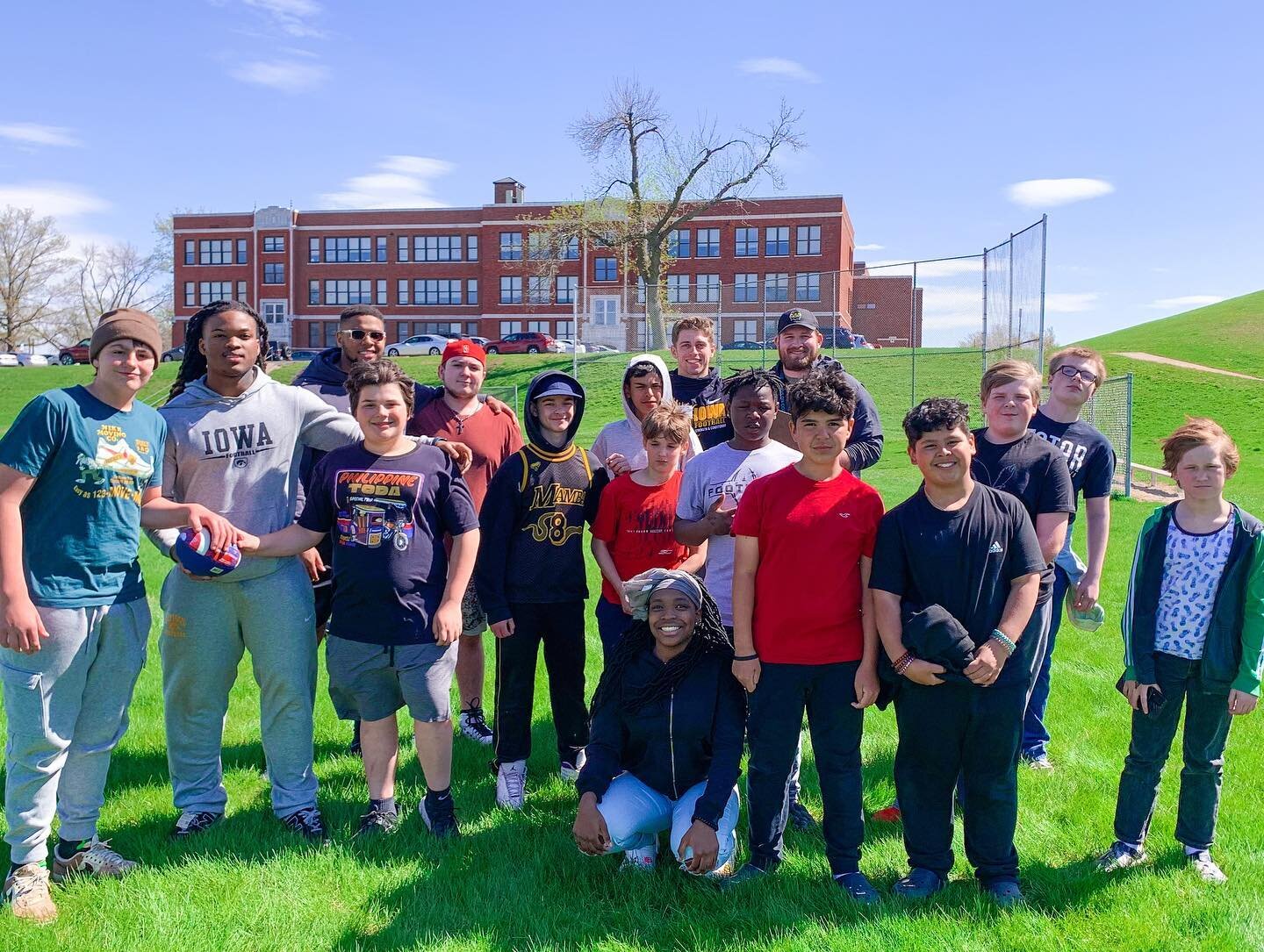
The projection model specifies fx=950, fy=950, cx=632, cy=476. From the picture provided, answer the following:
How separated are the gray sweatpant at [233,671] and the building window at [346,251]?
68414 mm

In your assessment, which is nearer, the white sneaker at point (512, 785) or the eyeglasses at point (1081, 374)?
the white sneaker at point (512, 785)

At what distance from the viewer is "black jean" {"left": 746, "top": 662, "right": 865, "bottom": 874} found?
3.86 meters

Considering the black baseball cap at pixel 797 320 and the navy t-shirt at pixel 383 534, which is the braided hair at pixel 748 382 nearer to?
the black baseball cap at pixel 797 320

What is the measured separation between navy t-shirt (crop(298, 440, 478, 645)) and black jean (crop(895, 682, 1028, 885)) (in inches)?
83.5

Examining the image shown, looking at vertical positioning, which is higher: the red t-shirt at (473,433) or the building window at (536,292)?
the building window at (536,292)

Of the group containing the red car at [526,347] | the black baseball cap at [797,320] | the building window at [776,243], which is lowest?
the black baseball cap at [797,320]

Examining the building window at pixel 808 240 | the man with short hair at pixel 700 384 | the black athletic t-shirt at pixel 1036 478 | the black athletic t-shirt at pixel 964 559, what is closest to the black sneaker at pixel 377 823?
the black athletic t-shirt at pixel 964 559

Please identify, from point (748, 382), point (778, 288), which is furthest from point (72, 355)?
point (748, 382)

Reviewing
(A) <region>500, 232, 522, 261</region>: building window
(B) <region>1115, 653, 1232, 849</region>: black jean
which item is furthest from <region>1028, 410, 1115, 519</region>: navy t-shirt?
(A) <region>500, 232, 522, 261</region>: building window

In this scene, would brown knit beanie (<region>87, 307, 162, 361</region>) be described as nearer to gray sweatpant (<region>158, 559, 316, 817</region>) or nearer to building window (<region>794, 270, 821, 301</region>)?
gray sweatpant (<region>158, 559, 316, 817</region>)

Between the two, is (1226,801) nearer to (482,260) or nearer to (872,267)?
(872,267)

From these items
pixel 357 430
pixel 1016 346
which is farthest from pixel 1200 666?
pixel 1016 346

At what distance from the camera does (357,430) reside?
4633 millimetres

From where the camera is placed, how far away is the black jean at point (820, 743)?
3.86 metres
